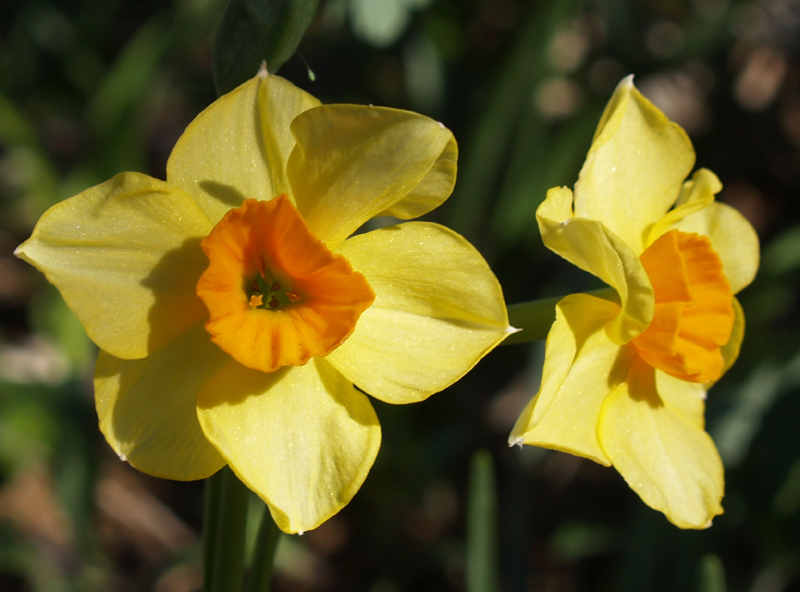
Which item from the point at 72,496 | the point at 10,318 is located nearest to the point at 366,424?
the point at 72,496

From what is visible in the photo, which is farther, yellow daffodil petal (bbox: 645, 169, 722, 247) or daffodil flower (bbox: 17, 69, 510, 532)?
yellow daffodil petal (bbox: 645, 169, 722, 247)

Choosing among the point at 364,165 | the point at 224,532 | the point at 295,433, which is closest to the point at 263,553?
the point at 224,532

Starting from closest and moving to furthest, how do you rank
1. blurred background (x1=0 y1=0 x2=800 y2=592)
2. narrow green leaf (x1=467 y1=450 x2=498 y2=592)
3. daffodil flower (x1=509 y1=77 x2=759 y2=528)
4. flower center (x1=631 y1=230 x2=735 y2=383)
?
daffodil flower (x1=509 y1=77 x2=759 y2=528)
flower center (x1=631 y1=230 x2=735 y2=383)
narrow green leaf (x1=467 y1=450 x2=498 y2=592)
blurred background (x1=0 y1=0 x2=800 y2=592)

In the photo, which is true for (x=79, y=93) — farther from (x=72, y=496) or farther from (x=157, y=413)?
(x=157, y=413)

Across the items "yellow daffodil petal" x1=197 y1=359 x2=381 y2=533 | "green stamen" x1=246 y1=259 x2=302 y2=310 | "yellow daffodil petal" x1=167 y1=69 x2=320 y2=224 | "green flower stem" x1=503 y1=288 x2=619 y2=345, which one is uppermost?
"yellow daffodil petal" x1=167 y1=69 x2=320 y2=224

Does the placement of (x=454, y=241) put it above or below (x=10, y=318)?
above

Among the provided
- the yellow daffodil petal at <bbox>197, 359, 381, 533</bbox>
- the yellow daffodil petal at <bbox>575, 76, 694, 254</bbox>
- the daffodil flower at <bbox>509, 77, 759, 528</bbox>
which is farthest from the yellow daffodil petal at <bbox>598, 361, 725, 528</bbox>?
the yellow daffodil petal at <bbox>197, 359, 381, 533</bbox>

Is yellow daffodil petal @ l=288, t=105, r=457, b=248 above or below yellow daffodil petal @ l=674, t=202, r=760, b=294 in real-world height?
above

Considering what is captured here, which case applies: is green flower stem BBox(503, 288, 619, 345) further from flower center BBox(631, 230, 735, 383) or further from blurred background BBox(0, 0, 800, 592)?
blurred background BBox(0, 0, 800, 592)
